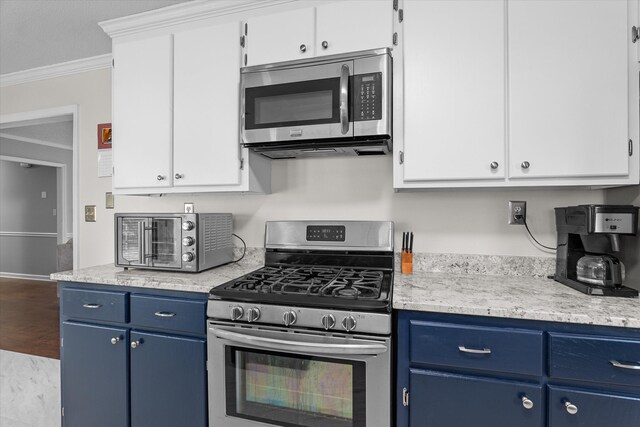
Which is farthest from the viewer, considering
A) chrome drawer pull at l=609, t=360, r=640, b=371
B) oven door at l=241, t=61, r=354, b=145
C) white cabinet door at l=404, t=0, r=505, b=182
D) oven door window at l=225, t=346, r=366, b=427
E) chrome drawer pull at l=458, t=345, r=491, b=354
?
oven door at l=241, t=61, r=354, b=145

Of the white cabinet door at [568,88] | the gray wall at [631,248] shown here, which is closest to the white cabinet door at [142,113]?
the white cabinet door at [568,88]

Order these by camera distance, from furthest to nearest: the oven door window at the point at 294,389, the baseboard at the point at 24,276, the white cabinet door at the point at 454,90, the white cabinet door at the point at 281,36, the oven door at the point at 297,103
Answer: the baseboard at the point at 24,276 < the white cabinet door at the point at 281,36 < the oven door at the point at 297,103 < the white cabinet door at the point at 454,90 < the oven door window at the point at 294,389

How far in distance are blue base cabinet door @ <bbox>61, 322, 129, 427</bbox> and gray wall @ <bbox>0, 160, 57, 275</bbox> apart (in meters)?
5.57

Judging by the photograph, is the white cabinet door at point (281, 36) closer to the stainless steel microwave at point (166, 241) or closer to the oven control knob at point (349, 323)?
the stainless steel microwave at point (166, 241)

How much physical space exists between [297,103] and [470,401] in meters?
1.46

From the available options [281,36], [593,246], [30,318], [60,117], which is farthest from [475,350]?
[30,318]

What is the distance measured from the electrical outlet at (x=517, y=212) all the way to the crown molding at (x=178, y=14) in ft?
5.13

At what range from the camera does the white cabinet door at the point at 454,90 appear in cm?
149

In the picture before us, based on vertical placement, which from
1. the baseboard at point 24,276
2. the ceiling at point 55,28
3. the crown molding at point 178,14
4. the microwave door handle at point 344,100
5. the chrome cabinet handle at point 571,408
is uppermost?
the ceiling at point 55,28

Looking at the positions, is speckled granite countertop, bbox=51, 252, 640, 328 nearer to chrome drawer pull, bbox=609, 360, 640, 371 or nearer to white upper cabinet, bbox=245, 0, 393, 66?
chrome drawer pull, bbox=609, 360, 640, 371

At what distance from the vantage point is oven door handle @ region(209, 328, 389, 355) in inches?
49.4

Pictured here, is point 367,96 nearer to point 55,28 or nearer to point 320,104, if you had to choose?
point 320,104

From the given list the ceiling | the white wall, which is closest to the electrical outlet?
the white wall

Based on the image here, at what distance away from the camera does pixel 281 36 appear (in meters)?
1.75
